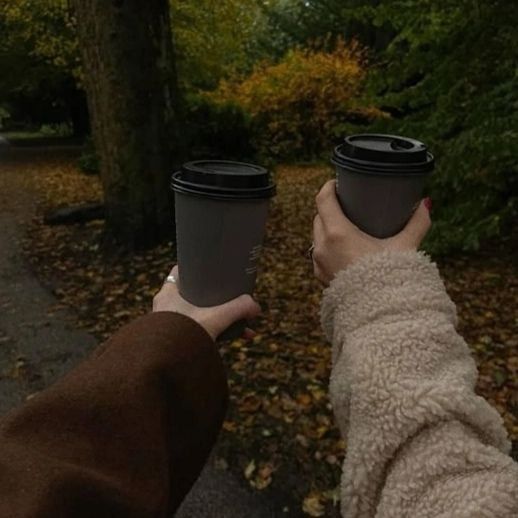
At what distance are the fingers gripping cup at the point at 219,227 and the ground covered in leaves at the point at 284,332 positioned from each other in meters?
1.94

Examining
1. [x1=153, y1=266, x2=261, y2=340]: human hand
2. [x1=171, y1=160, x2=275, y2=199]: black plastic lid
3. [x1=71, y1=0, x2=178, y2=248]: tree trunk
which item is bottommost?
[x1=71, y1=0, x2=178, y2=248]: tree trunk

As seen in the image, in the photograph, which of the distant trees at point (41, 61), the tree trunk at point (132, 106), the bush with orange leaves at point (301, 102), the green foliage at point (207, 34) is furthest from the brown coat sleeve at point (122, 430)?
the distant trees at point (41, 61)

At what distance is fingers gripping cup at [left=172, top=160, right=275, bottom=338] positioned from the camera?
1305 millimetres

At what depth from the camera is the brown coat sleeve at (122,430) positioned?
36.2 inches

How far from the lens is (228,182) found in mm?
1305

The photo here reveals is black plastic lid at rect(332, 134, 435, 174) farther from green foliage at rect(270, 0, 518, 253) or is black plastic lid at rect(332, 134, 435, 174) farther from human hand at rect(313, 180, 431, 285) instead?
green foliage at rect(270, 0, 518, 253)

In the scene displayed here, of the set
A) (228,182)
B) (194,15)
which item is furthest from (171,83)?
(194,15)

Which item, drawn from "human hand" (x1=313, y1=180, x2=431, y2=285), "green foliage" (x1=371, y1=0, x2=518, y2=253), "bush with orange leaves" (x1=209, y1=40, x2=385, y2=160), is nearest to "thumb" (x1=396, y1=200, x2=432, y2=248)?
"human hand" (x1=313, y1=180, x2=431, y2=285)

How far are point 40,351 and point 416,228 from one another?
13.8 ft

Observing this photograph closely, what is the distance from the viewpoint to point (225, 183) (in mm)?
1304

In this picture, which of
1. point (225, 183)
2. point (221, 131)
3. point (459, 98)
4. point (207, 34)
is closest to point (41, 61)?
point (207, 34)

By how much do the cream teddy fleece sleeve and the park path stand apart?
6.88 ft

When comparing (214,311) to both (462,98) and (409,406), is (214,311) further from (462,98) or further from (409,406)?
(462,98)

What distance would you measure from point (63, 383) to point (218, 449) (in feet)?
8.35
